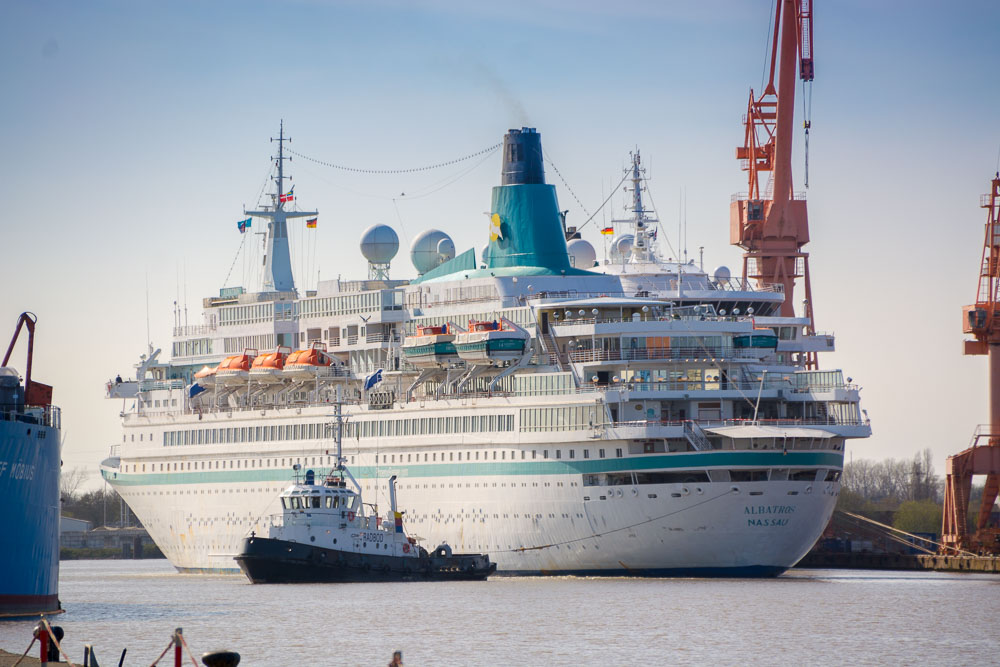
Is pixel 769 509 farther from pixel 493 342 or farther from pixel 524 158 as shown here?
pixel 524 158

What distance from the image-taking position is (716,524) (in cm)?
7156

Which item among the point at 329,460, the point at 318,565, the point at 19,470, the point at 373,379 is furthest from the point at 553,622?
the point at 373,379

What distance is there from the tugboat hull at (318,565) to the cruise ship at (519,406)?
481cm

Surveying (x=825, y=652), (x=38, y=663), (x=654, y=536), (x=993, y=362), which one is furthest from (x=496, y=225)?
(x=38, y=663)

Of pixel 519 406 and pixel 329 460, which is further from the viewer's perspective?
pixel 329 460

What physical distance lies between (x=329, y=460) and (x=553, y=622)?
3107cm

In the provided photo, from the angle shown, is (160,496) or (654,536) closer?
(654,536)

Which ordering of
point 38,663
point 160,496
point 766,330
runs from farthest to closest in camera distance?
1. point 160,496
2. point 766,330
3. point 38,663

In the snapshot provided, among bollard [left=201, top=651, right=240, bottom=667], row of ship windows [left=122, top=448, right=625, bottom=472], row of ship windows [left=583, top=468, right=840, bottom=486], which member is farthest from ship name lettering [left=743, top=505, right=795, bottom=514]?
bollard [left=201, top=651, right=240, bottom=667]

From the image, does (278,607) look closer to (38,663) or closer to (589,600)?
(589,600)

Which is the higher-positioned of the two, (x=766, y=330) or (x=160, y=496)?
(x=766, y=330)

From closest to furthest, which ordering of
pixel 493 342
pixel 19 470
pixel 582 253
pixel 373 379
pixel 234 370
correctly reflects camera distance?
pixel 19 470 < pixel 493 342 < pixel 373 379 < pixel 234 370 < pixel 582 253

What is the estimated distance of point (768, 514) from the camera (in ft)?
235

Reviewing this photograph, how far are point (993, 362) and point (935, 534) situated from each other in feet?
82.1
